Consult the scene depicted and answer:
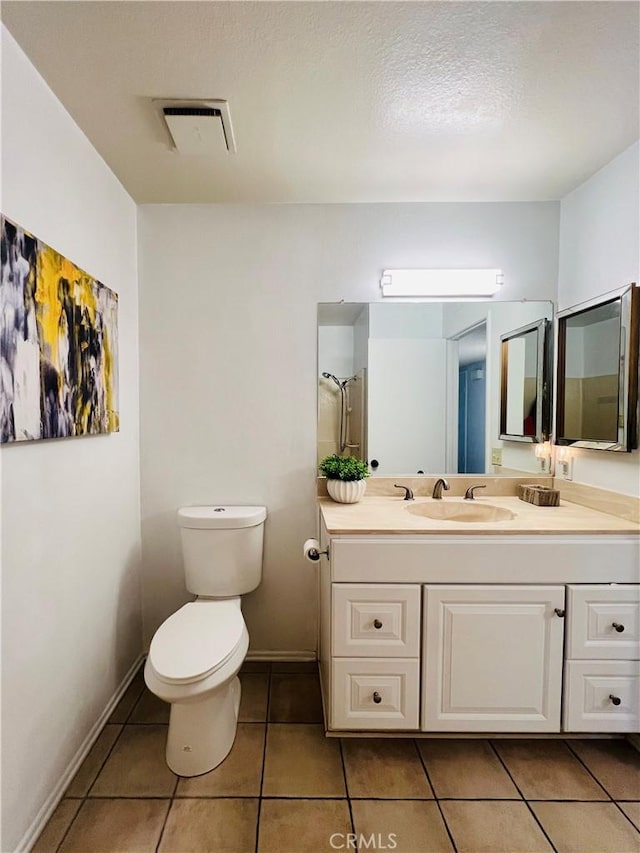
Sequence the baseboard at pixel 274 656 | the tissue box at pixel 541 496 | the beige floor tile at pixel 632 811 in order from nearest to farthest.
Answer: the beige floor tile at pixel 632 811
the tissue box at pixel 541 496
the baseboard at pixel 274 656

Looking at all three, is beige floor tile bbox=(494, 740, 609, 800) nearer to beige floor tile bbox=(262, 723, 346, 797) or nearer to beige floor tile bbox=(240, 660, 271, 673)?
beige floor tile bbox=(262, 723, 346, 797)

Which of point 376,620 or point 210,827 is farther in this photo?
point 376,620

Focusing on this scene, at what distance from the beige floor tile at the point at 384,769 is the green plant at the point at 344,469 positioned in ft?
3.41

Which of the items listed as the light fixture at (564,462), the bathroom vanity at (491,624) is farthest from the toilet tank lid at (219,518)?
the light fixture at (564,462)

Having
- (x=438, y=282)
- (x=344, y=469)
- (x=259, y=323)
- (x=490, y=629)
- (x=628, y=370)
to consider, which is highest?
(x=438, y=282)

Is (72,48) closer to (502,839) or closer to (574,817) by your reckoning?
(502,839)

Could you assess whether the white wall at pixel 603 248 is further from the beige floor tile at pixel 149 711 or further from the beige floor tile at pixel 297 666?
the beige floor tile at pixel 149 711

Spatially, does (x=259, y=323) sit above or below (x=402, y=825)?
above

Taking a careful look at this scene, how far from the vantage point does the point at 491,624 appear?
159 cm

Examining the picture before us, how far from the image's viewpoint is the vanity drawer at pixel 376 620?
1590 mm

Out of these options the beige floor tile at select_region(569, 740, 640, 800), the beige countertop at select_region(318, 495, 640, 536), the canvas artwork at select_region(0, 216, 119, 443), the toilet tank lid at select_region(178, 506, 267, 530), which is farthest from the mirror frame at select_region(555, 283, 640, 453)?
the canvas artwork at select_region(0, 216, 119, 443)

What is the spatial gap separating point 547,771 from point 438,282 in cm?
203

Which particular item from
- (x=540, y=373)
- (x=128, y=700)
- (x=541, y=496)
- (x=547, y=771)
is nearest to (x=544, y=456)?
(x=541, y=496)

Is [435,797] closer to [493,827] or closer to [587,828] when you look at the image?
[493,827]
